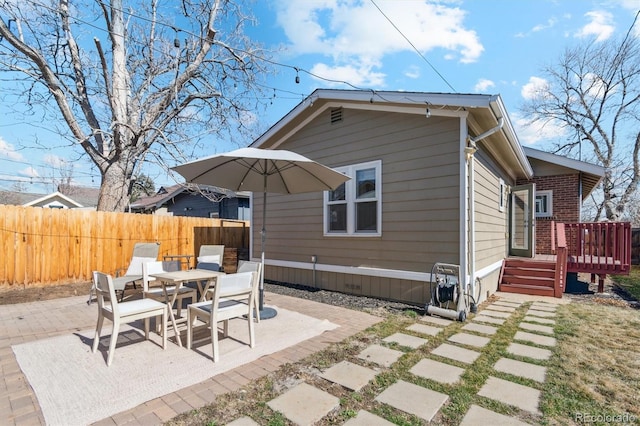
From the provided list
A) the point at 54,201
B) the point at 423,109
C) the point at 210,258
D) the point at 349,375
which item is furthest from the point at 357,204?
the point at 54,201

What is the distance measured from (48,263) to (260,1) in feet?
29.9

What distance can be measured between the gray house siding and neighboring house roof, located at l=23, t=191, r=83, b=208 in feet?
71.5

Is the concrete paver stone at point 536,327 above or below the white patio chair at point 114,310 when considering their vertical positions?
below

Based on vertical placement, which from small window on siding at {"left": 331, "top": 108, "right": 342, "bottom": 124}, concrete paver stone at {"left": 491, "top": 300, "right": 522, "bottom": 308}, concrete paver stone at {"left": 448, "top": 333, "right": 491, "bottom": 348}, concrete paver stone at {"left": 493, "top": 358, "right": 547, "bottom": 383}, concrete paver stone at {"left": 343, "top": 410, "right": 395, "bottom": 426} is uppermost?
small window on siding at {"left": 331, "top": 108, "right": 342, "bottom": 124}

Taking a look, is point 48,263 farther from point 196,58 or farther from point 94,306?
point 196,58

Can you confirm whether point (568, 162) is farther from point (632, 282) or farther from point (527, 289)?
point (527, 289)

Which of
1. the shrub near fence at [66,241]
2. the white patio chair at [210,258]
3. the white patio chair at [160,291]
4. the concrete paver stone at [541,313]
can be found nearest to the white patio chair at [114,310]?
the white patio chair at [160,291]

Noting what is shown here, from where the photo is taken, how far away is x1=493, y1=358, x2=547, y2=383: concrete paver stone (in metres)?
2.75

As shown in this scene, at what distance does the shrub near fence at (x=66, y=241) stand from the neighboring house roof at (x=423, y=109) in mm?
3977

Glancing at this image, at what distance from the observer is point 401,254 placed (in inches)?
212

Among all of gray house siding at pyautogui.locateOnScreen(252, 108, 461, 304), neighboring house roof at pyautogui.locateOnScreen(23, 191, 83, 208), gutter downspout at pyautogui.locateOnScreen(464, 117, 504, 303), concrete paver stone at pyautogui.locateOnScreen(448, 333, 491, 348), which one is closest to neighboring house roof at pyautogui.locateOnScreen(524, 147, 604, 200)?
gutter downspout at pyautogui.locateOnScreen(464, 117, 504, 303)

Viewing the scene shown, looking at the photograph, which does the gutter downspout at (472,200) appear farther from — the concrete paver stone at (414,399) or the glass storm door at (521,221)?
the glass storm door at (521,221)

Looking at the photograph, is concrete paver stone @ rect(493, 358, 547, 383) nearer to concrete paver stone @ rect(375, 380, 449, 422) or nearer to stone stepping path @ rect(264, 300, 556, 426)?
stone stepping path @ rect(264, 300, 556, 426)

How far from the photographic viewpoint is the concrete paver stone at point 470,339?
3525 mm
